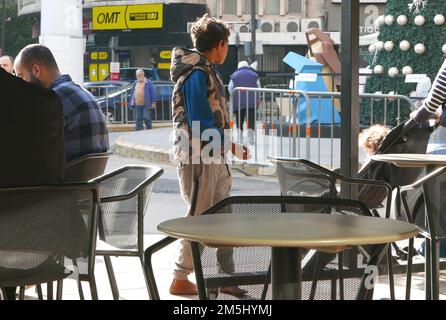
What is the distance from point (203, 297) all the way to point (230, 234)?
18.8 inches

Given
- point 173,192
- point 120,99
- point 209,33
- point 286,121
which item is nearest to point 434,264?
point 209,33

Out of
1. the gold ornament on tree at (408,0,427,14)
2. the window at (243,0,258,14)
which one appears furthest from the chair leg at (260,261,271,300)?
the window at (243,0,258,14)

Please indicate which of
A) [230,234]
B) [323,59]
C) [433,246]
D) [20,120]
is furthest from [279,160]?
[323,59]

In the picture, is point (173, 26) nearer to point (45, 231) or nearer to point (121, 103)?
point (121, 103)

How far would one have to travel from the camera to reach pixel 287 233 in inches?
116

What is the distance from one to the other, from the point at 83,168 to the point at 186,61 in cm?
92

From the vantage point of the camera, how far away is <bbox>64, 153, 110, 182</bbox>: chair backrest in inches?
218

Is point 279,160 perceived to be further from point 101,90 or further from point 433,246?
point 101,90

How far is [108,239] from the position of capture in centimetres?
515

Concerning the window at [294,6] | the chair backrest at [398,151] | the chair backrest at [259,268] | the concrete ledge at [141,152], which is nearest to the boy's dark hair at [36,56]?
the chair backrest at [398,151]

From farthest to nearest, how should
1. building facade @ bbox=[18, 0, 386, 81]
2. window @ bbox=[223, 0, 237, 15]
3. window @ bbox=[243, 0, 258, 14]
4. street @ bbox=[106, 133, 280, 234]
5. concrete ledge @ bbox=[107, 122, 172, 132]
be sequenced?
window @ bbox=[223, 0, 237, 15] < window @ bbox=[243, 0, 258, 14] < building facade @ bbox=[18, 0, 386, 81] < concrete ledge @ bbox=[107, 122, 172, 132] < street @ bbox=[106, 133, 280, 234]

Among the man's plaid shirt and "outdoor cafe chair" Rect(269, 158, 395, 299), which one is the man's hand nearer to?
the man's plaid shirt

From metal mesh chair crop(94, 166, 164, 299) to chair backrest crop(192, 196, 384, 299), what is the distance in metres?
1.35

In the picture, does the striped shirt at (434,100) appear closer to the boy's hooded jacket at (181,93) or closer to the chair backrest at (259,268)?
the boy's hooded jacket at (181,93)
